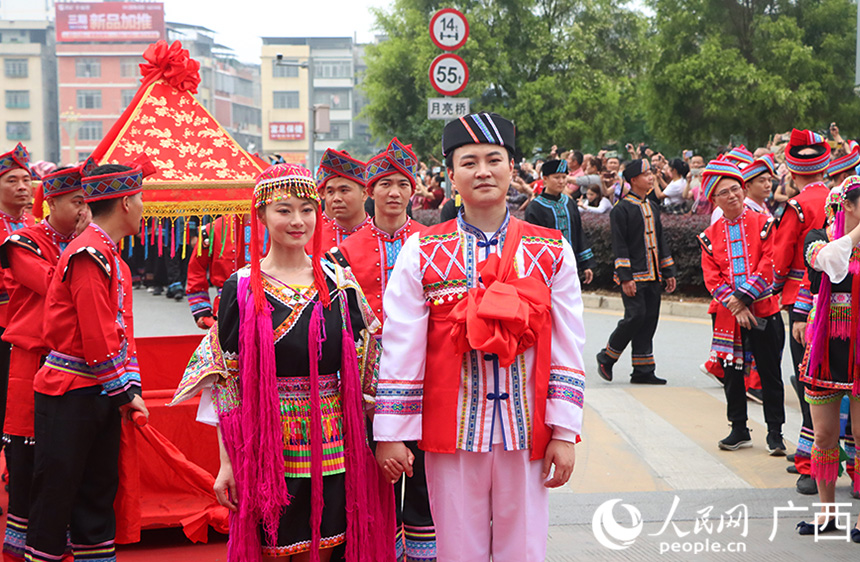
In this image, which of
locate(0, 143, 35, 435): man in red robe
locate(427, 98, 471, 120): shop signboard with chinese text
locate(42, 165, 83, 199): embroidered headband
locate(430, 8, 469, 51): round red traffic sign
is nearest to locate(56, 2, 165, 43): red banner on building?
locate(430, 8, 469, 51): round red traffic sign

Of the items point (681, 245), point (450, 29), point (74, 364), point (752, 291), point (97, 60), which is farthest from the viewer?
point (97, 60)

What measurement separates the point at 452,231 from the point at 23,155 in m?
3.94

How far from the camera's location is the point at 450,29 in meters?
11.0

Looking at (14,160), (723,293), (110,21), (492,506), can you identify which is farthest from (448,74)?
(110,21)

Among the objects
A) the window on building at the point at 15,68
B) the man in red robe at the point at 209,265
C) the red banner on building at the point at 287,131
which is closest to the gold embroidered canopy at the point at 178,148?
the man in red robe at the point at 209,265

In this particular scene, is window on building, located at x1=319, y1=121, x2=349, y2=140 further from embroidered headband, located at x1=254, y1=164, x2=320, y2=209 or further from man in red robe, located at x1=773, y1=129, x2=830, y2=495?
embroidered headband, located at x1=254, y1=164, x2=320, y2=209

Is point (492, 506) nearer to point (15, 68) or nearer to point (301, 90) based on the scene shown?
point (15, 68)

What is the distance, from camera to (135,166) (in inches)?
177

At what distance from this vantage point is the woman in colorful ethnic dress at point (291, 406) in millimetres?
3359

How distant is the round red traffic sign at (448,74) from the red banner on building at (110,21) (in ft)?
320

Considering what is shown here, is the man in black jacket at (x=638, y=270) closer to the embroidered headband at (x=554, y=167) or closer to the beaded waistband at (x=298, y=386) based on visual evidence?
the embroidered headband at (x=554, y=167)

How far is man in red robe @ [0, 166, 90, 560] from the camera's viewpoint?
476cm

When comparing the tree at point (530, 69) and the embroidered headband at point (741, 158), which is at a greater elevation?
the tree at point (530, 69)

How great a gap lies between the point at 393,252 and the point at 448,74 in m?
6.31
